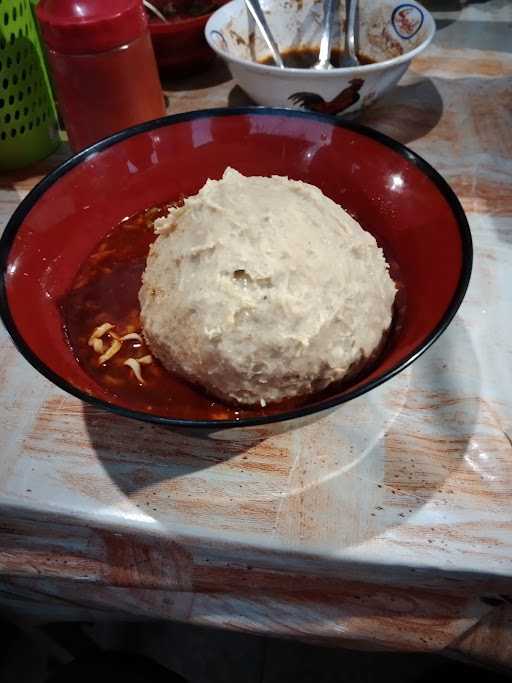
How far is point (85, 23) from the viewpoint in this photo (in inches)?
45.5

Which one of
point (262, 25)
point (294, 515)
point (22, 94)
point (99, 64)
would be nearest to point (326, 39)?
point (262, 25)

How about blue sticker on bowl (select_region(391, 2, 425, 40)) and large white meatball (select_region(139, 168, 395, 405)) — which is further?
blue sticker on bowl (select_region(391, 2, 425, 40))

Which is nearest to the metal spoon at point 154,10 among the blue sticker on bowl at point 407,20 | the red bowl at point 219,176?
the blue sticker on bowl at point 407,20

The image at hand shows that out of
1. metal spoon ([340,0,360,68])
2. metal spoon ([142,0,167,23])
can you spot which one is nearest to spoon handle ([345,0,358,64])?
metal spoon ([340,0,360,68])

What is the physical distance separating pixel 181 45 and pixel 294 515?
1.35 metres

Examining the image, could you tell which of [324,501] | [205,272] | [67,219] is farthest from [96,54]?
[324,501]

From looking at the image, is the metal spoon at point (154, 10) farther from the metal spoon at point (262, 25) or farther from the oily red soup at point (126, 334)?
the oily red soup at point (126, 334)

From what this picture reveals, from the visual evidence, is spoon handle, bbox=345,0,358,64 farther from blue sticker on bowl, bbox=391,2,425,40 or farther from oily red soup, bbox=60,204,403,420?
oily red soup, bbox=60,204,403,420

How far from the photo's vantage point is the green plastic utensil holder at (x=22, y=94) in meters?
1.30

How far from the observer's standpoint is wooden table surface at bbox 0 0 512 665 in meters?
0.76

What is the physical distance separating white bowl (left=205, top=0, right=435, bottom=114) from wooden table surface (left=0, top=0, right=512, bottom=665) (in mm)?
677

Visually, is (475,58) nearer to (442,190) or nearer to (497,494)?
(442,190)

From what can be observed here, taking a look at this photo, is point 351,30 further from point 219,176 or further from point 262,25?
point 219,176

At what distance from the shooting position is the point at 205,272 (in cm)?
78
